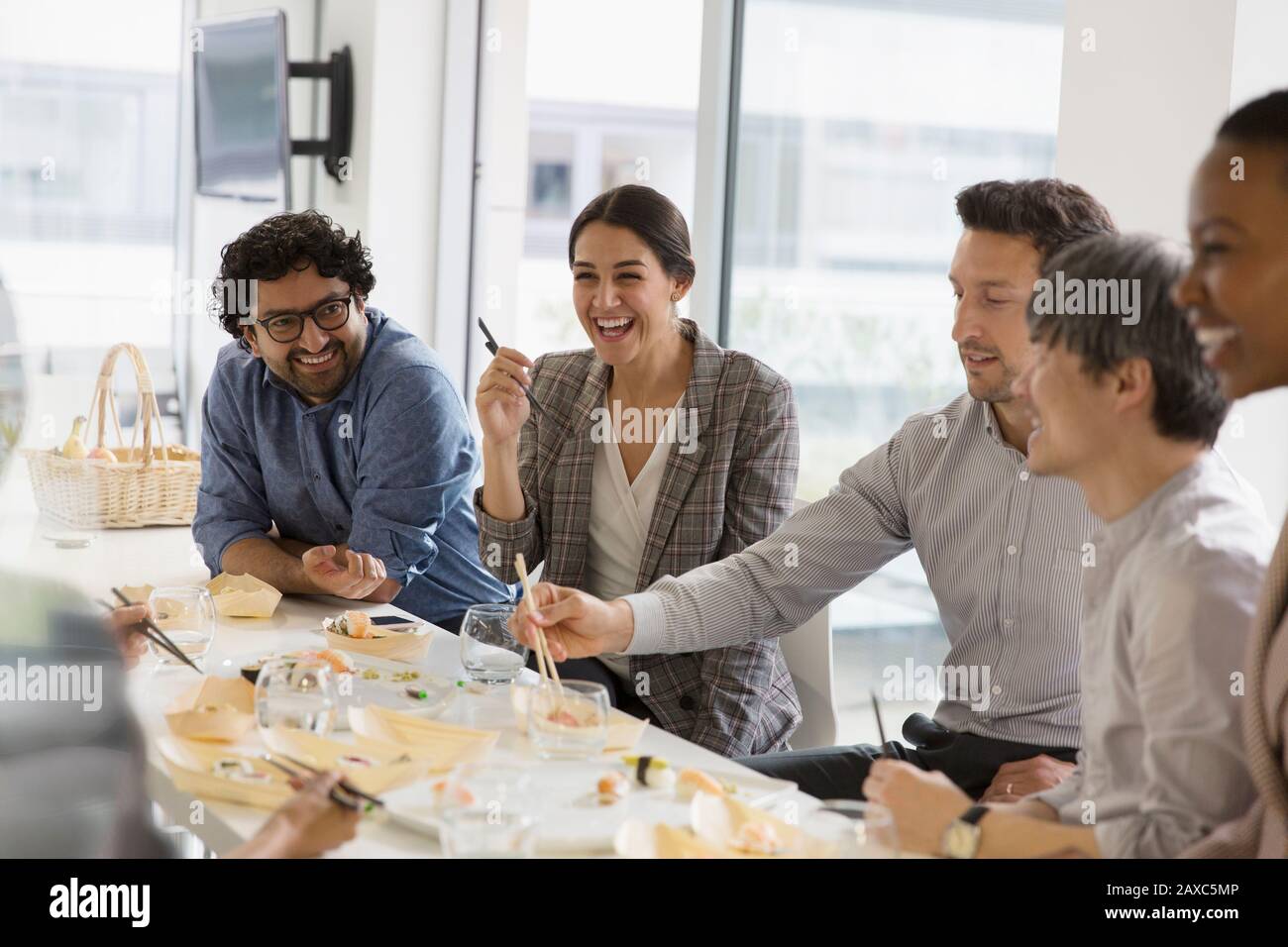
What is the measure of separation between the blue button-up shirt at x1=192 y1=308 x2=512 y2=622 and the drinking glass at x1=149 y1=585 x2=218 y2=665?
0.58m

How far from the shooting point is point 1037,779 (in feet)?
6.25

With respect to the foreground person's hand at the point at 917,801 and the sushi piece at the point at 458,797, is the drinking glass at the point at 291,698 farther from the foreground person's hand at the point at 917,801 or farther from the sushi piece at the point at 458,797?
the foreground person's hand at the point at 917,801

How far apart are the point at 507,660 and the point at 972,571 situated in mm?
758

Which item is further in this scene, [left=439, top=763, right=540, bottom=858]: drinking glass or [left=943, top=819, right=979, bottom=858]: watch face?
[left=943, top=819, right=979, bottom=858]: watch face

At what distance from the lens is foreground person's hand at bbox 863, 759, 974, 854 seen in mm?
1394

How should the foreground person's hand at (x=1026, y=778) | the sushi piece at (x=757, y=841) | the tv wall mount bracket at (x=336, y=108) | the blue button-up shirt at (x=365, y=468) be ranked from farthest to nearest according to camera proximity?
the tv wall mount bracket at (x=336, y=108) < the blue button-up shirt at (x=365, y=468) < the foreground person's hand at (x=1026, y=778) < the sushi piece at (x=757, y=841)

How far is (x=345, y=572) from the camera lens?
8.21ft

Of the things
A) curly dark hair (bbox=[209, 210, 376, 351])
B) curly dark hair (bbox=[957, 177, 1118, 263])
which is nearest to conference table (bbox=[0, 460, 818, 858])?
curly dark hair (bbox=[209, 210, 376, 351])

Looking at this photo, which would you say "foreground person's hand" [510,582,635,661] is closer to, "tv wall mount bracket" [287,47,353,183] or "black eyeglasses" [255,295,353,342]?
"black eyeglasses" [255,295,353,342]

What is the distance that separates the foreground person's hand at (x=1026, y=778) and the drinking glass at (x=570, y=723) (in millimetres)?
643

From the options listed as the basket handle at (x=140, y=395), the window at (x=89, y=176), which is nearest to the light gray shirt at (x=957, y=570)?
the basket handle at (x=140, y=395)

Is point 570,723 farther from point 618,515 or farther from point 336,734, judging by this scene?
point 618,515

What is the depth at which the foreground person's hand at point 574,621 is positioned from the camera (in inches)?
76.0

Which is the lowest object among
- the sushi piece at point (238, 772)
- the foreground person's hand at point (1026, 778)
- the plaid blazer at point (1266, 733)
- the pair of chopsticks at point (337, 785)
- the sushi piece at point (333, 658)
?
the foreground person's hand at point (1026, 778)
